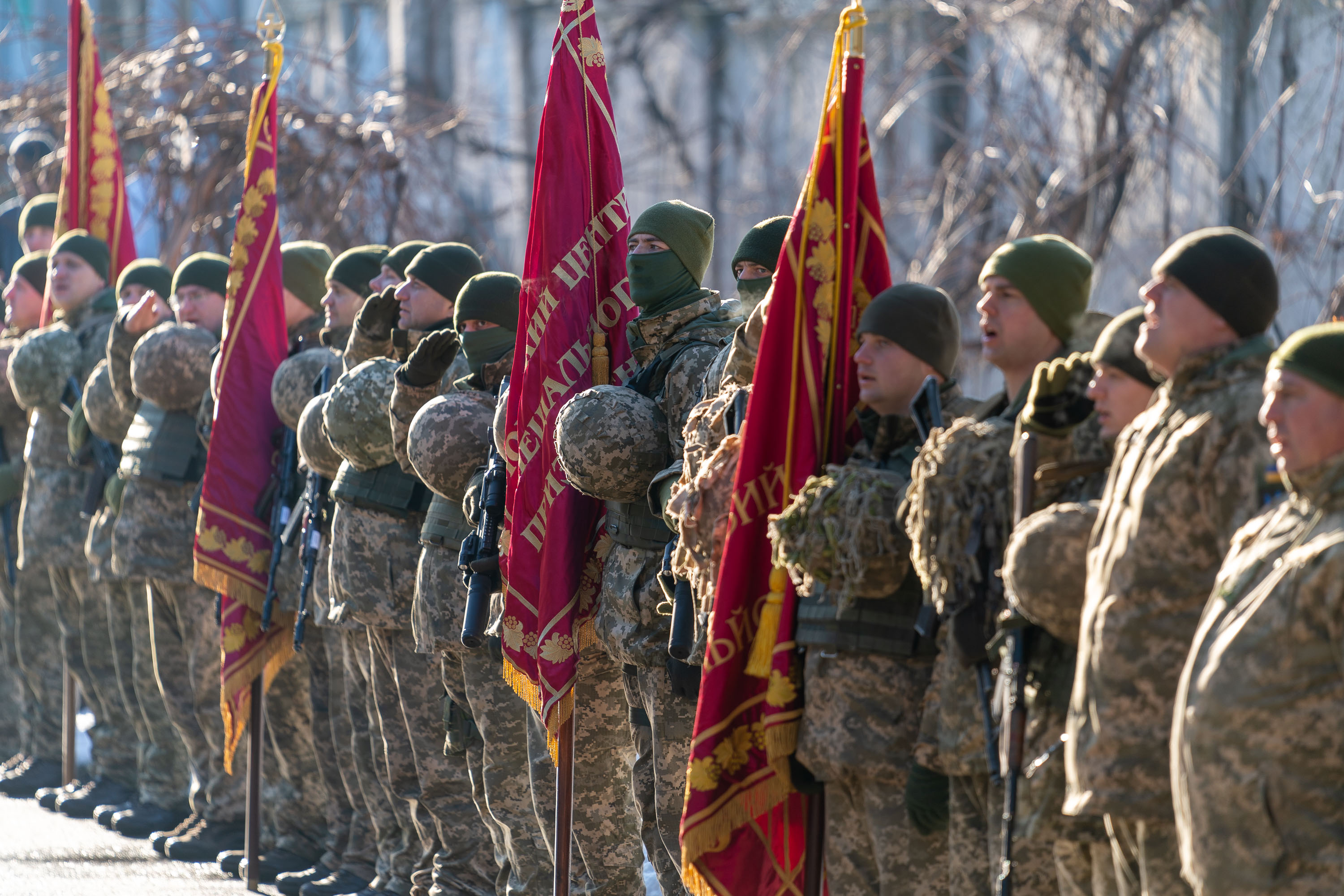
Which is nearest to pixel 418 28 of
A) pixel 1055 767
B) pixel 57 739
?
pixel 57 739

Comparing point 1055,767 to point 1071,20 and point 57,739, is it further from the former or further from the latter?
point 1071,20

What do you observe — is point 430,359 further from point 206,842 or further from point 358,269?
point 206,842

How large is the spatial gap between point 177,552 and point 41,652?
2.12m

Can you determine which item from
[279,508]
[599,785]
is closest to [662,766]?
[599,785]

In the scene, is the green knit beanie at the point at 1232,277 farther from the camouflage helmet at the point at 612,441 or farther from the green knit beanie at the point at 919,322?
the camouflage helmet at the point at 612,441

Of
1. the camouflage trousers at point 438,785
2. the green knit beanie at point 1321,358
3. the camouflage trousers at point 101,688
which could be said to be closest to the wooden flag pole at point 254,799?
the camouflage trousers at point 438,785

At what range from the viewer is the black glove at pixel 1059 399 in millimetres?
3314

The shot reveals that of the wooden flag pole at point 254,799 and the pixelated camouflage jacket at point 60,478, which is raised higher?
the pixelated camouflage jacket at point 60,478

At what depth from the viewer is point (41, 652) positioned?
29.3 ft

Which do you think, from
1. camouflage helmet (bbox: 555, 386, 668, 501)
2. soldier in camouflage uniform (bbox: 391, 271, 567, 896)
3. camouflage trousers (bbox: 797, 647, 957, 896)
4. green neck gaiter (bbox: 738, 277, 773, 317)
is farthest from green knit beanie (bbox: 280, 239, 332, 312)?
camouflage trousers (bbox: 797, 647, 957, 896)

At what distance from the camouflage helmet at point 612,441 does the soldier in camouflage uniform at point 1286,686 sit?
7.04ft

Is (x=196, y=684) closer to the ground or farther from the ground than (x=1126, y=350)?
closer to the ground

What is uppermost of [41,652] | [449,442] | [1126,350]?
[1126,350]

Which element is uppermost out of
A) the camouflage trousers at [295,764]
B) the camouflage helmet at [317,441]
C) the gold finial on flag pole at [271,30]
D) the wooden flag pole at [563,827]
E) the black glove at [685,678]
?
the gold finial on flag pole at [271,30]
